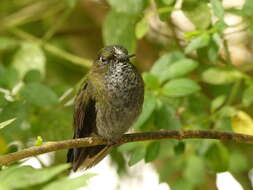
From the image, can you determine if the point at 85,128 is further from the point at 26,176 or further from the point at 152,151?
the point at 26,176

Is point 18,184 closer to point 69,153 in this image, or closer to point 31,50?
point 69,153

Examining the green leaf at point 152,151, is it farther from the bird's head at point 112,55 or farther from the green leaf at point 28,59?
the green leaf at point 28,59

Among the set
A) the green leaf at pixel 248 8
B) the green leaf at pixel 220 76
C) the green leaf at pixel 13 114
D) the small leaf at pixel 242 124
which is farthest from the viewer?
the green leaf at pixel 220 76

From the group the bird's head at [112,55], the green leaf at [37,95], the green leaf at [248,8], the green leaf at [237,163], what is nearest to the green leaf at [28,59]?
the bird's head at [112,55]

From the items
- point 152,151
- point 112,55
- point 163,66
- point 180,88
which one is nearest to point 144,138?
point 152,151

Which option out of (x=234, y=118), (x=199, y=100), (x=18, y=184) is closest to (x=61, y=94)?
(x=199, y=100)

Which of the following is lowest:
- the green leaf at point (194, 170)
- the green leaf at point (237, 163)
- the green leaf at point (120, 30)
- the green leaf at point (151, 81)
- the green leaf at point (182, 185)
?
the green leaf at point (237, 163)

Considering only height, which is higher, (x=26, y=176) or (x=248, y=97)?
(x=26, y=176)
